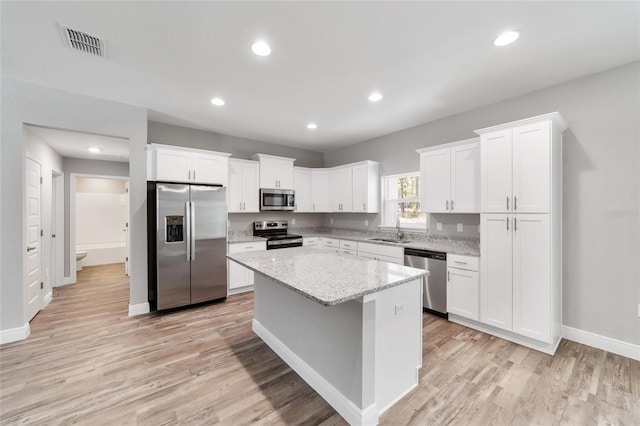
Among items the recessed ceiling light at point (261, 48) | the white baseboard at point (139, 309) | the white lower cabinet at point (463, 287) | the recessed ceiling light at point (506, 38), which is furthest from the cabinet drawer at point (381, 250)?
the white baseboard at point (139, 309)

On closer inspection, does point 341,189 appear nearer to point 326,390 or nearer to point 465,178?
point 465,178

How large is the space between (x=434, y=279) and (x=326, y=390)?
2154 millimetres

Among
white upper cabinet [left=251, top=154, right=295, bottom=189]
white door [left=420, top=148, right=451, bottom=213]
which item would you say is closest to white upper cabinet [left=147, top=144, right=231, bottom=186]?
white upper cabinet [left=251, top=154, right=295, bottom=189]

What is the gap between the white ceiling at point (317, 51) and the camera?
6.05 feet

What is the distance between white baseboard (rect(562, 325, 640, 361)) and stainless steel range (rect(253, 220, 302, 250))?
387 centimetres

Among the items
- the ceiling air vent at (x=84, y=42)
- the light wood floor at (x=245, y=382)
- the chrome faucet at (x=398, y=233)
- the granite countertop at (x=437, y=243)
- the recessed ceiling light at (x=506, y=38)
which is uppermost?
the ceiling air vent at (x=84, y=42)

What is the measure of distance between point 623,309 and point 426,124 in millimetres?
3152

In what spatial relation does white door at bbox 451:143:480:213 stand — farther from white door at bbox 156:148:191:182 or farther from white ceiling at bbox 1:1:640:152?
white door at bbox 156:148:191:182

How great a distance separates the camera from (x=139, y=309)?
11.7 feet

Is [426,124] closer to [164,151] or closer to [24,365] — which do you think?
[164,151]

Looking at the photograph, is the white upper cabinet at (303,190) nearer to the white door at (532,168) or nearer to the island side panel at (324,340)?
the island side panel at (324,340)

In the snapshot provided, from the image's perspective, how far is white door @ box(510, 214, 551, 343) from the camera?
256 cm

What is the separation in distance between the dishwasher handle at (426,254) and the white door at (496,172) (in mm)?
754

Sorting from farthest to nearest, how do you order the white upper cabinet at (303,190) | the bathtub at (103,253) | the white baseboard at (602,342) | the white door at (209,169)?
1. the bathtub at (103,253)
2. the white upper cabinet at (303,190)
3. the white door at (209,169)
4. the white baseboard at (602,342)
